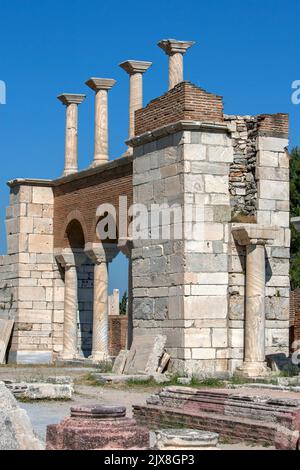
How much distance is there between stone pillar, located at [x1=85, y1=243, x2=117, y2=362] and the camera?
25578 mm

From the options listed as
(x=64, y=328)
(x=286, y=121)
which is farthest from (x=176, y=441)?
(x=64, y=328)

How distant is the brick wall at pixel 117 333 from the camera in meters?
29.1

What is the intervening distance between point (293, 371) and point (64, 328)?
31.0ft

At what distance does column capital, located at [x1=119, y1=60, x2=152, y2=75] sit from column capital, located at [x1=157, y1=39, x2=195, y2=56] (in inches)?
63.6

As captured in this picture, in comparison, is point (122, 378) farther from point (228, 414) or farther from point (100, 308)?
point (100, 308)

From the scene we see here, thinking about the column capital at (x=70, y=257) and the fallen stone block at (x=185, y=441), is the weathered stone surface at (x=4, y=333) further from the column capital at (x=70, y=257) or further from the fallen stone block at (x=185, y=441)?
the fallen stone block at (x=185, y=441)

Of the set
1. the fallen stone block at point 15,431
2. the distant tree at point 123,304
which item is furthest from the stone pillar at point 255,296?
the distant tree at point 123,304

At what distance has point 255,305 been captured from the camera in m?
19.0

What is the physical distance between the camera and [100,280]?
84.5ft

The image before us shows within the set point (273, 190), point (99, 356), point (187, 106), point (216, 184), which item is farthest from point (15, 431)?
point (99, 356)

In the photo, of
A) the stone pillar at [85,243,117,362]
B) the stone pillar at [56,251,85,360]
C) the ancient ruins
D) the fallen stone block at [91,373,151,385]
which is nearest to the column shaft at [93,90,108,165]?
the stone pillar at [85,243,117,362]

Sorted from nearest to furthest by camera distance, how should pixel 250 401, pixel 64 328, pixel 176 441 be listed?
pixel 176 441
pixel 250 401
pixel 64 328

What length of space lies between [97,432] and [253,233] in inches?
391

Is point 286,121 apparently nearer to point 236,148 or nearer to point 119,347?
point 236,148
